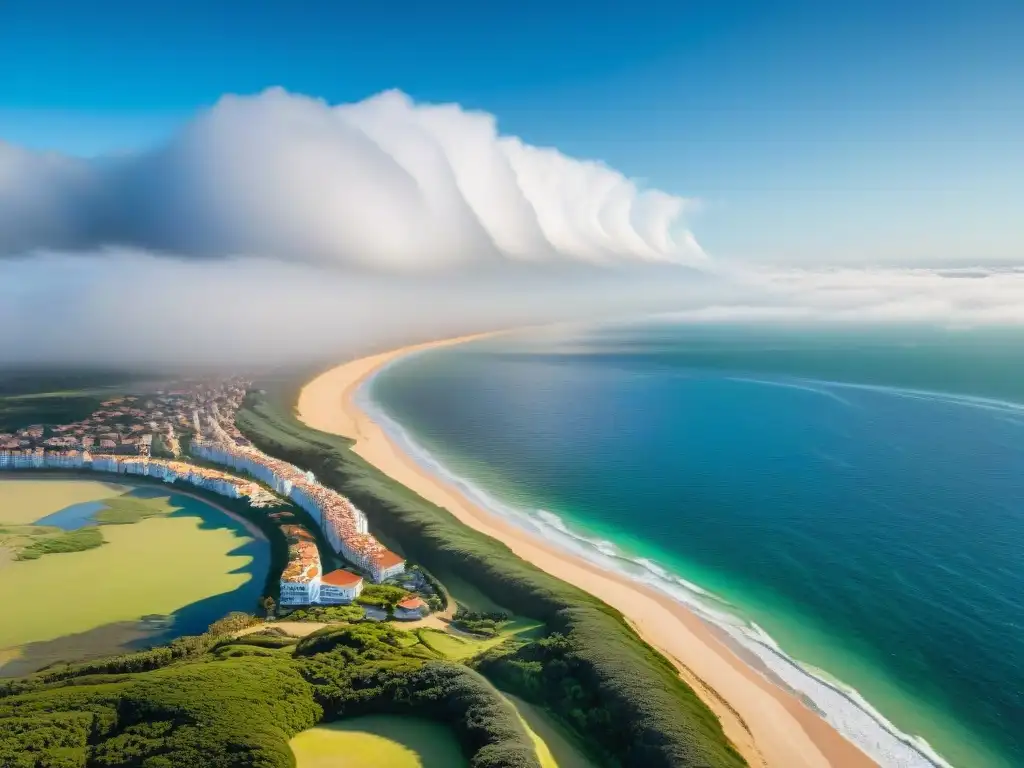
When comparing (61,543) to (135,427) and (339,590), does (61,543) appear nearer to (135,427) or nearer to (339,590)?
(339,590)

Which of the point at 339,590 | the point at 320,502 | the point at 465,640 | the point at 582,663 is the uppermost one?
the point at 320,502

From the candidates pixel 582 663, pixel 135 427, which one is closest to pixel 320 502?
pixel 582 663

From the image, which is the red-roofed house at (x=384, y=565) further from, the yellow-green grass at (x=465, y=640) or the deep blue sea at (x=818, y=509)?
the deep blue sea at (x=818, y=509)

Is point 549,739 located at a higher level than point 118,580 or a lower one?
lower

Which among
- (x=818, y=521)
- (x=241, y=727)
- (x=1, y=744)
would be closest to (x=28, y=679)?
(x=1, y=744)

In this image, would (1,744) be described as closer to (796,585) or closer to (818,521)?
(796,585)

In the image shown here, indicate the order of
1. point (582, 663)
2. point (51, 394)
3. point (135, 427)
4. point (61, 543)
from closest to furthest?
1. point (582, 663)
2. point (61, 543)
3. point (135, 427)
4. point (51, 394)

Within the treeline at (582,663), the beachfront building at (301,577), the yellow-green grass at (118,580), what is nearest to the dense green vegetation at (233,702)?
the treeline at (582,663)
